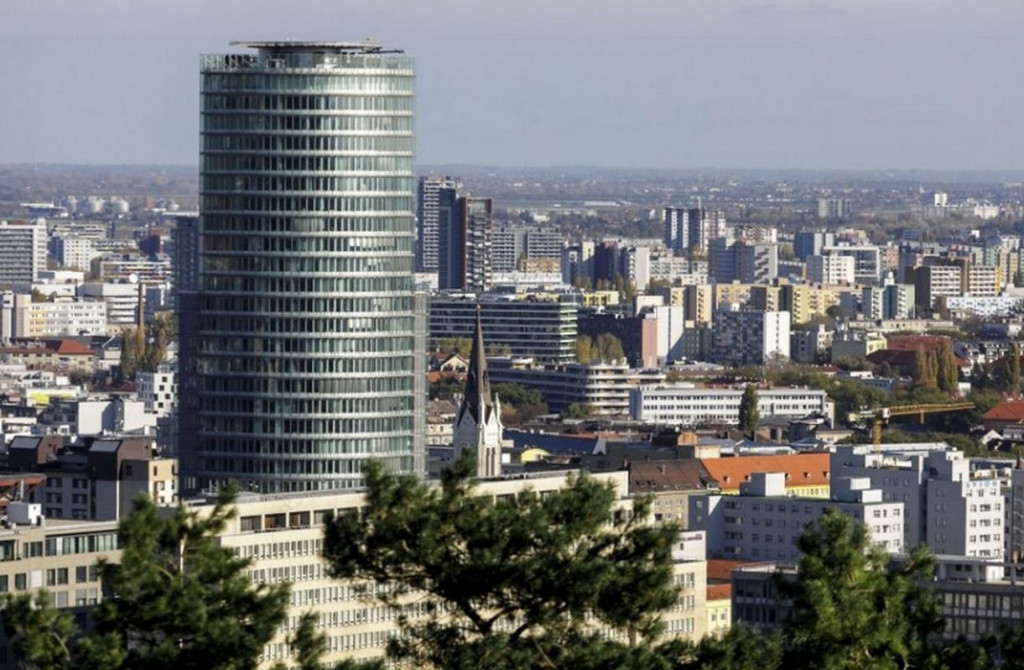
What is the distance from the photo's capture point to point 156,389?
13512 centimetres

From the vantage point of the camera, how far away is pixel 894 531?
8856cm

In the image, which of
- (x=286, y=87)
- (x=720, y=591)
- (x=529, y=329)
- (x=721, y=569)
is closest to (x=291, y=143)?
(x=286, y=87)

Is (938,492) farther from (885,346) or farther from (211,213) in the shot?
(885,346)

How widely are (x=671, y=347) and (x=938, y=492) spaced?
3667 inches

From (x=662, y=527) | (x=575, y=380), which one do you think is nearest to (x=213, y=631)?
(x=662, y=527)

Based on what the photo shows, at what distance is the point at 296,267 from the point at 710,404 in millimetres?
65714

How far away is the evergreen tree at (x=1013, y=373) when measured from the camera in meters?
152

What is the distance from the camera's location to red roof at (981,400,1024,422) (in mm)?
131125

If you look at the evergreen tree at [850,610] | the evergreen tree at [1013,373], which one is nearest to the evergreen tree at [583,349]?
the evergreen tree at [1013,373]

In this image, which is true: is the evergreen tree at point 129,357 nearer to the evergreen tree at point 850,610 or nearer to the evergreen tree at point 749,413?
the evergreen tree at point 749,413

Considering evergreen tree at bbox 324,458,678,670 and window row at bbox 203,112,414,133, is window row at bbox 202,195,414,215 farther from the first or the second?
evergreen tree at bbox 324,458,678,670

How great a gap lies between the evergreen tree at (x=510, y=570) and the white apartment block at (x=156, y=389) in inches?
3734

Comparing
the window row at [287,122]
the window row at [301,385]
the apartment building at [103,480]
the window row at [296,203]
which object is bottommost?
the apartment building at [103,480]

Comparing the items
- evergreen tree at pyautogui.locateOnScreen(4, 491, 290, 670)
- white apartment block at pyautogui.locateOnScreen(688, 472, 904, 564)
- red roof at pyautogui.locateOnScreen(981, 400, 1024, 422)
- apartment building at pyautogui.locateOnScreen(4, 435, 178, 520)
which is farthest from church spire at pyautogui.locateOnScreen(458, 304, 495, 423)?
evergreen tree at pyautogui.locateOnScreen(4, 491, 290, 670)
